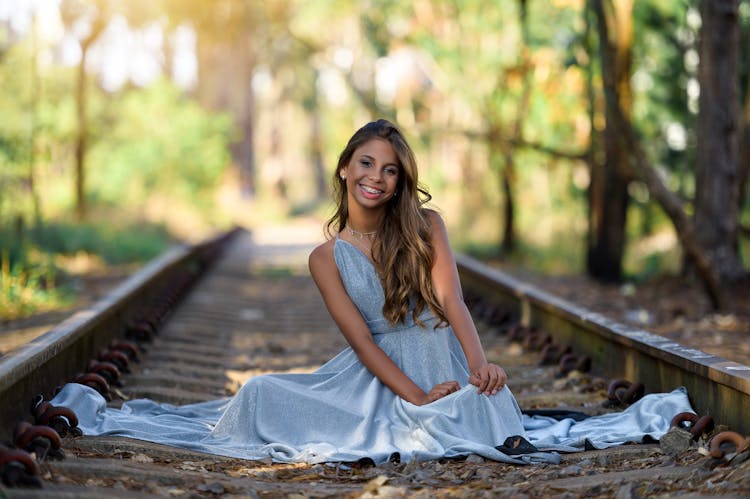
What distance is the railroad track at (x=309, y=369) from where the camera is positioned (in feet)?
11.9

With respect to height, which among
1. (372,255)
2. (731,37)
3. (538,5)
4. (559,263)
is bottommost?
(559,263)

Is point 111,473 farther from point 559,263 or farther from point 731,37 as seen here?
point 559,263

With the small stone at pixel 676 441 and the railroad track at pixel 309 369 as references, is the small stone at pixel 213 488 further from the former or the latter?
the small stone at pixel 676 441

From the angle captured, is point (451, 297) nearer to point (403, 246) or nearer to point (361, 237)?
point (403, 246)

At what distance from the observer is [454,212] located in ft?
72.8

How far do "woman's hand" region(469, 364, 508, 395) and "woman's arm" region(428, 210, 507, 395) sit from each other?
0.05m

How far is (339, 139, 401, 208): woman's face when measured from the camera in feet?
14.8

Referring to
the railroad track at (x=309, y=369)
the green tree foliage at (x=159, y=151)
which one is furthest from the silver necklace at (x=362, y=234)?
the green tree foliage at (x=159, y=151)

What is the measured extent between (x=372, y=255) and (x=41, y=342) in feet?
4.61

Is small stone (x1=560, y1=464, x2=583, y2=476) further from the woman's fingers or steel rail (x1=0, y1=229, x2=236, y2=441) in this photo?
steel rail (x1=0, y1=229, x2=236, y2=441)

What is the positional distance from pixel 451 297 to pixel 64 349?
1.75m

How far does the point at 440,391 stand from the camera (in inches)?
172

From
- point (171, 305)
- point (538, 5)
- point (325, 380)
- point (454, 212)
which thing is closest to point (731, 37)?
point (171, 305)

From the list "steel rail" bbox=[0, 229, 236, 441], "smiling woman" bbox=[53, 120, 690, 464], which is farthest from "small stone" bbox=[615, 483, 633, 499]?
"steel rail" bbox=[0, 229, 236, 441]
